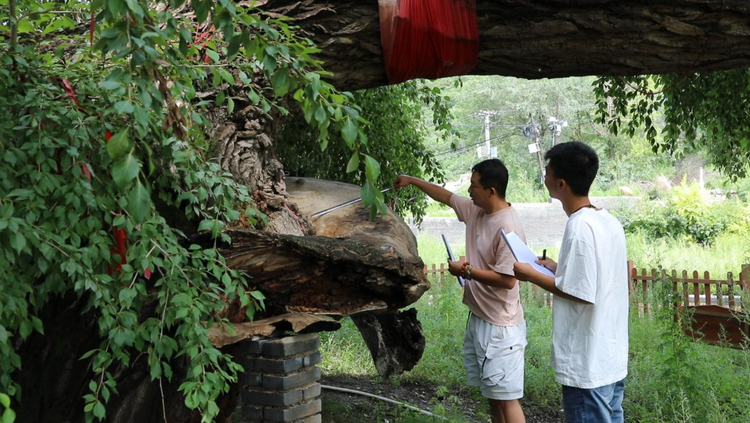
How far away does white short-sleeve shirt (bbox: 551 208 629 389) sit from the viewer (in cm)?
301

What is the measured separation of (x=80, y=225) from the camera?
2.24 metres

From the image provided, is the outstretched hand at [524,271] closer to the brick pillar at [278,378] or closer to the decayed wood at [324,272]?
the decayed wood at [324,272]

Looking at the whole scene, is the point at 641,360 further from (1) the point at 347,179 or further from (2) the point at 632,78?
(1) the point at 347,179

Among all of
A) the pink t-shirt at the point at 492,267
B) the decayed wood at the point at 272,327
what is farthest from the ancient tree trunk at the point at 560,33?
the decayed wood at the point at 272,327

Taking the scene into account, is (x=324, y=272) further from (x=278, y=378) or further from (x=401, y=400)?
(x=401, y=400)

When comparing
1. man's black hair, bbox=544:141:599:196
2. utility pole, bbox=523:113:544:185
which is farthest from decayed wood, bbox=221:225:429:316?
utility pole, bbox=523:113:544:185

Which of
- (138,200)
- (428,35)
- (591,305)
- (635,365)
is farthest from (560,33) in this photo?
(635,365)

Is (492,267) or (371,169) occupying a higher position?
(371,169)

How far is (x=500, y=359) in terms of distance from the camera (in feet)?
13.3

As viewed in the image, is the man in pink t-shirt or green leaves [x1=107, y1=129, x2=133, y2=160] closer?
green leaves [x1=107, y1=129, x2=133, y2=160]

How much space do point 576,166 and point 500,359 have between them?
53.3 inches

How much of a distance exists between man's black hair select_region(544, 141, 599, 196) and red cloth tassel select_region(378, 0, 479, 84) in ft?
3.25

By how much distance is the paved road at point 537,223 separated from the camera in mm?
21391

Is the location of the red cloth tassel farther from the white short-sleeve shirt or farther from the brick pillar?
the brick pillar
